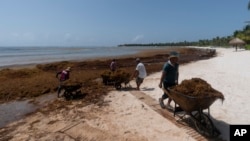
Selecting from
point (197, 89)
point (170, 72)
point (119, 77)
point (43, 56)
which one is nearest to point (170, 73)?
point (170, 72)

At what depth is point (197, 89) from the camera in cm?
702

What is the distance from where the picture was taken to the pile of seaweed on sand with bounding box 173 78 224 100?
677 cm

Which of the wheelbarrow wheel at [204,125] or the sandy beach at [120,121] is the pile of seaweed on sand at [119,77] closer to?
the sandy beach at [120,121]

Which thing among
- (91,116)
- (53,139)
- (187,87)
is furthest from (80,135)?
(187,87)

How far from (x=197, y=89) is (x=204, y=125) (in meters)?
0.97

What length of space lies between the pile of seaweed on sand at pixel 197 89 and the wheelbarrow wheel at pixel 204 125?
1.82ft

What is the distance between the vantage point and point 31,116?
975 cm

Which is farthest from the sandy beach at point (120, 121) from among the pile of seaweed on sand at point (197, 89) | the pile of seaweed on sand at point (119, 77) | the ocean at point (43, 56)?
the ocean at point (43, 56)

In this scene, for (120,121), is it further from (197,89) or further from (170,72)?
(197,89)

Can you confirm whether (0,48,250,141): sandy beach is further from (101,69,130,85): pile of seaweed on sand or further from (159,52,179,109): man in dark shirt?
(101,69,130,85): pile of seaweed on sand

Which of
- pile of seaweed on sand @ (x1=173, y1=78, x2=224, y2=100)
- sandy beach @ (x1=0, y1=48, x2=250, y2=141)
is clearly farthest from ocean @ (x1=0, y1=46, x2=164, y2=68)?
pile of seaweed on sand @ (x1=173, y1=78, x2=224, y2=100)

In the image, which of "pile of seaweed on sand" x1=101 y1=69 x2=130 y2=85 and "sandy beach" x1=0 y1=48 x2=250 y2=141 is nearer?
"sandy beach" x1=0 y1=48 x2=250 y2=141

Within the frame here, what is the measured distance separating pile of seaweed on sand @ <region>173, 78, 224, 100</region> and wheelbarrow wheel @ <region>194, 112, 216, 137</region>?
21.8 inches

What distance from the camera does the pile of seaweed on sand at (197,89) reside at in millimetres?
6773
